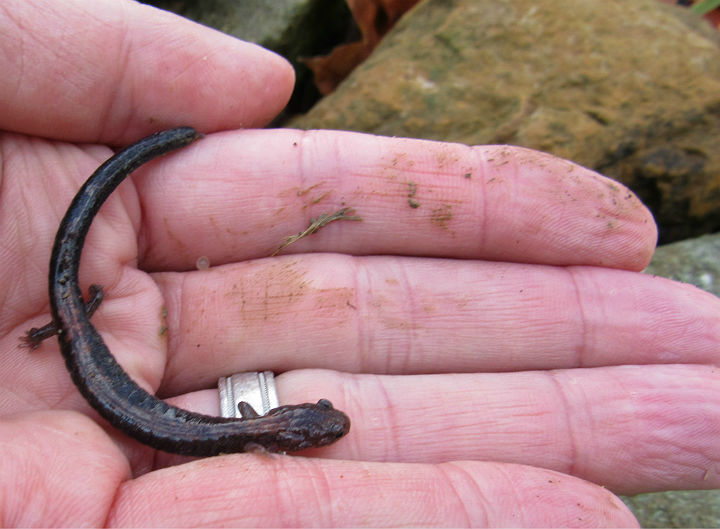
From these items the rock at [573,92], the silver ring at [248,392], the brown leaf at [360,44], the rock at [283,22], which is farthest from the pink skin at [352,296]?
the brown leaf at [360,44]

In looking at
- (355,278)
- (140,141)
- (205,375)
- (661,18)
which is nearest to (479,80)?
(661,18)

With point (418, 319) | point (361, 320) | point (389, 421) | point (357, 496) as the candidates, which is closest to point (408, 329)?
point (418, 319)

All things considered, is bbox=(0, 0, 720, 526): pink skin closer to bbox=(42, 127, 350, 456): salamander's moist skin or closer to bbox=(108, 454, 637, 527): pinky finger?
bbox=(108, 454, 637, 527): pinky finger

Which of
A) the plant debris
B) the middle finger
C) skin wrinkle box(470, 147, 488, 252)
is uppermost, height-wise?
skin wrinkle box(470, 147, 488, 252)

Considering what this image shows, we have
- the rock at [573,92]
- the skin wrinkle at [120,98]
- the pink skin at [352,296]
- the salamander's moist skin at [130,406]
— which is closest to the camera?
the pink skin at [352,296]

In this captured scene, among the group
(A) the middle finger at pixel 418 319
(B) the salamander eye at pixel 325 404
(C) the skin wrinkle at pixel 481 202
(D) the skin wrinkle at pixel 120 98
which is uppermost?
(D) the skin wrinkle at pixel 120 98

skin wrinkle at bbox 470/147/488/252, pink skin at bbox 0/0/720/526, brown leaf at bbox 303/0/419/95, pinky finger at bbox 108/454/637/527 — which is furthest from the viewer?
brown leaf at bbox 303/0/419/95

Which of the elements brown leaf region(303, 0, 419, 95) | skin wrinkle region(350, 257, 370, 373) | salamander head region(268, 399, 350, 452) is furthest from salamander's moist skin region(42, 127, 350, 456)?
brown leaf region(303, 0, 419, 95)

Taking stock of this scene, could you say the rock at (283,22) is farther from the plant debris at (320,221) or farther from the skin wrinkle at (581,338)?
the skin wrinkle at (581,338)
